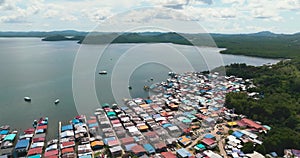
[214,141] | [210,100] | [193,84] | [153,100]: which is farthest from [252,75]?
[214,141]

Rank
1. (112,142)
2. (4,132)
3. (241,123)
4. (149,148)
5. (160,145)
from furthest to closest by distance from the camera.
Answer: (241,123) → (4,132) → (112,142) → (160,145) → (149,148)

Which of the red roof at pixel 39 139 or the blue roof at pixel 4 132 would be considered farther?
the blue roof at pixel 4 132

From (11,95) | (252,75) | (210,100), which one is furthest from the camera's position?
(252,75)

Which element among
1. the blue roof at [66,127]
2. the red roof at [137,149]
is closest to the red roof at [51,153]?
the blue roof at [66,127]

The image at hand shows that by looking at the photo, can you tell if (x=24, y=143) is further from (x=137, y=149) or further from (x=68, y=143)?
(x=137, y=149)

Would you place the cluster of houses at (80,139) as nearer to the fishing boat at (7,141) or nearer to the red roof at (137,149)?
the red roof at (137,149)

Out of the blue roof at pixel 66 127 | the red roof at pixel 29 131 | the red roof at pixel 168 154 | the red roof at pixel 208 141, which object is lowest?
the red roof at pixel 168 154

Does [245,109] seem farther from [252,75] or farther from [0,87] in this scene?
[0,87]

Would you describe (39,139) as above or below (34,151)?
above

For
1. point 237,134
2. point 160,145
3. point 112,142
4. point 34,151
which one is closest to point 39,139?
point 34,151

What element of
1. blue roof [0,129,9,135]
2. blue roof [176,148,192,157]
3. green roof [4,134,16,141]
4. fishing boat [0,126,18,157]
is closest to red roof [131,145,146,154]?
blue roof [176,148,192,157]

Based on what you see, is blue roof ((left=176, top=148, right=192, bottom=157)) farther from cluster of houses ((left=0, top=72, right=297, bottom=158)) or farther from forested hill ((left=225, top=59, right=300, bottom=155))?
forested hill ((left=225, top=59, right=300, bottom=155))
